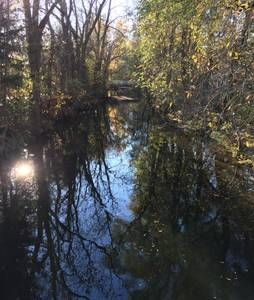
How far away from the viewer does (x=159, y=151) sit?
1546cm

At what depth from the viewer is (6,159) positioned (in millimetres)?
12812

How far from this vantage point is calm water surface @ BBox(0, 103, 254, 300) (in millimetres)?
6152

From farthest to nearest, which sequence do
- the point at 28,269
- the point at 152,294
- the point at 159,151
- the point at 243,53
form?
the point at 159,151 < the point at 28,269 < the point at 152,294 < the point at 243,53

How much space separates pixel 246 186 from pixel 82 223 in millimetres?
5036

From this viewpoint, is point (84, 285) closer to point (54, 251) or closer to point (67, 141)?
point (54, 251)

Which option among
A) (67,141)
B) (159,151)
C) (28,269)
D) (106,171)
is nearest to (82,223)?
(28,269)

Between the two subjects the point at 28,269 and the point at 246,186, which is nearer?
the point at 28,269

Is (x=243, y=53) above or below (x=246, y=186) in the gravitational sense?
above

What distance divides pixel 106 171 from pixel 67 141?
5252mm

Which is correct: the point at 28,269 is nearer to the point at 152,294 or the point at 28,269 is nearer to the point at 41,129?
the point at 152,294

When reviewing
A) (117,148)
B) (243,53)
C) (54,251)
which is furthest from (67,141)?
(243,53)

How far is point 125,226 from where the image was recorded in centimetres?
832

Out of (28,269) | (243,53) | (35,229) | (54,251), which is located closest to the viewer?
(243,53)

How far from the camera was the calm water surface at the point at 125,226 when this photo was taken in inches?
242
